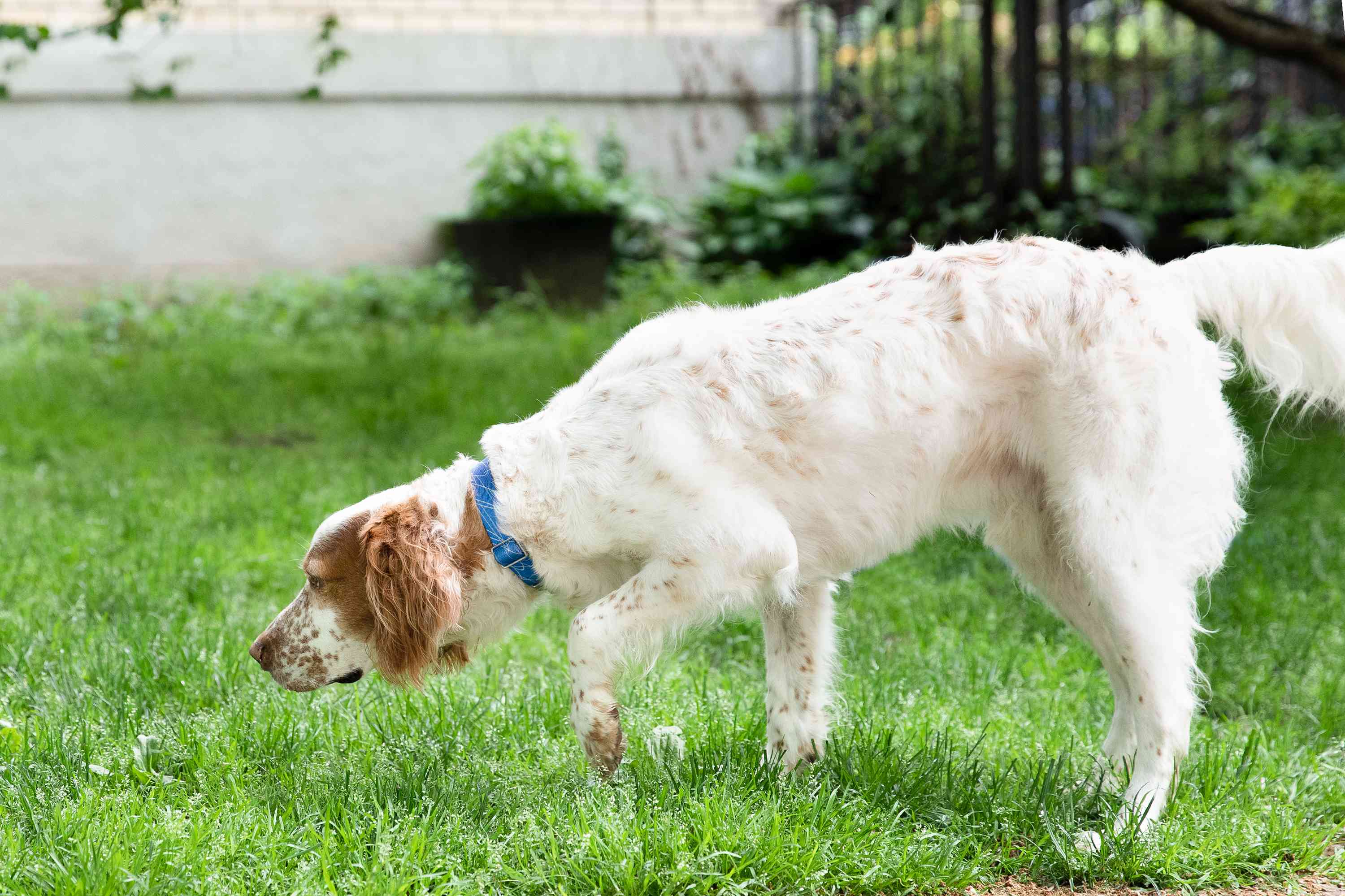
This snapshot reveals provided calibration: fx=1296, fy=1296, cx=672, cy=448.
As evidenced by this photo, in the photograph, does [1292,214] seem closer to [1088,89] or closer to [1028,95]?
[1028,95]

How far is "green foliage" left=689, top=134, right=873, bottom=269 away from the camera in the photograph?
1164 centimetres

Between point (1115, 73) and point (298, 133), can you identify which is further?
point (298, 133)

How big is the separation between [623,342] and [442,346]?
6197 mm

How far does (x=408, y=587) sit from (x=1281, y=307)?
2.22 metres

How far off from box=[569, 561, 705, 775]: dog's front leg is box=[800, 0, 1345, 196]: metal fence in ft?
25.5

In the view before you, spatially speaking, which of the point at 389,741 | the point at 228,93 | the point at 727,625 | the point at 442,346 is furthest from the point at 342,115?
the point at 389,741

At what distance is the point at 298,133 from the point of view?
38.0 feet

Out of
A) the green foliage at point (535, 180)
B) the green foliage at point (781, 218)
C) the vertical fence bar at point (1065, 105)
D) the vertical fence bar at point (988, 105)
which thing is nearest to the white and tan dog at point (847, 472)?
the vertical fence bar at point (1065, 105)

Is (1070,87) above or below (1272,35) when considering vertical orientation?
below

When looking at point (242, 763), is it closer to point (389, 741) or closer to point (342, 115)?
point (389, 741)

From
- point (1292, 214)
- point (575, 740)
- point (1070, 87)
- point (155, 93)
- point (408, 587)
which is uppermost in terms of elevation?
point (155, 93)

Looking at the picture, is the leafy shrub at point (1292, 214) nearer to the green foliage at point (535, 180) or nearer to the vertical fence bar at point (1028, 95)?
the vertical fence bar at point (1028, 95)

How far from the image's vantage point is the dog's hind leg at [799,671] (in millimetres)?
3219

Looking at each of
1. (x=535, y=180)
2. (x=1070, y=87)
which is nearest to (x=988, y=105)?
(x=1070, y=87)
